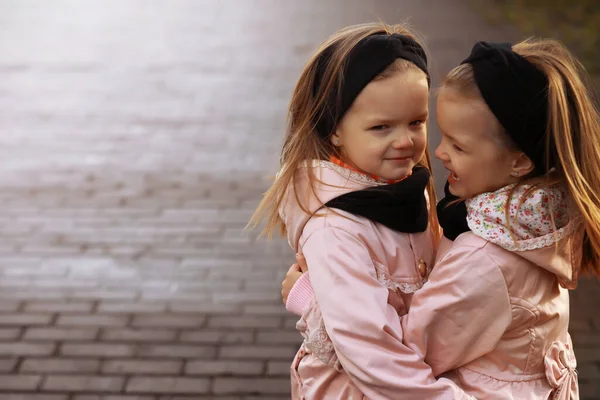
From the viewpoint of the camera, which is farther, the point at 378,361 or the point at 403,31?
the point at 403,31

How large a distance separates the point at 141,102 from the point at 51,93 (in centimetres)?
103

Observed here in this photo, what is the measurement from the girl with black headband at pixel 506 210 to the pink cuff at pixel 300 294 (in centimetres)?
30

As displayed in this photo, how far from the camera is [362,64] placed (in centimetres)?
232

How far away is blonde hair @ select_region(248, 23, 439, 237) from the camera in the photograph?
238 centimetres

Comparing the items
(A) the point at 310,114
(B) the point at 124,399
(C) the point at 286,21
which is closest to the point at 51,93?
(C) the point at 286,21

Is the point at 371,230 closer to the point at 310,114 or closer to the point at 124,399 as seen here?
the point at 310,114

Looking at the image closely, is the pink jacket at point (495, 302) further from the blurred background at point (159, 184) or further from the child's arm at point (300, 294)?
the blurred background at point (159, 184)

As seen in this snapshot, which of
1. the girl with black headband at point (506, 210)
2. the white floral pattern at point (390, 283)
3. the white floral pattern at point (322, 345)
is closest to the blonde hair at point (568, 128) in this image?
the girl with black headband at point (506, 210)

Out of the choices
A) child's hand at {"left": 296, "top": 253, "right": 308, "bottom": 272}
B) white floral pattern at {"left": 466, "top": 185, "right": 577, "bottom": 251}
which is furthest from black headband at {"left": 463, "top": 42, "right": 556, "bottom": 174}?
child's hand at {"left": 296, "top": 253, "right": 308, "bottom": 272}

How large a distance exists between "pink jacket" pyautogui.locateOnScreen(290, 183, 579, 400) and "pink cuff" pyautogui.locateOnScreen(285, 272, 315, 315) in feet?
0.97

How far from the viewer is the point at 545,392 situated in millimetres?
2389

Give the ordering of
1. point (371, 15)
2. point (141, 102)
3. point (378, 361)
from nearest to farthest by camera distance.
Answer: point (378, 361), point (141, 102), point (371, 15)

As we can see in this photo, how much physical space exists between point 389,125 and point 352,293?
1.48ft

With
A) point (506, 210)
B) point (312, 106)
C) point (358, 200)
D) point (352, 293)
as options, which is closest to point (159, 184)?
point (312, 106)
